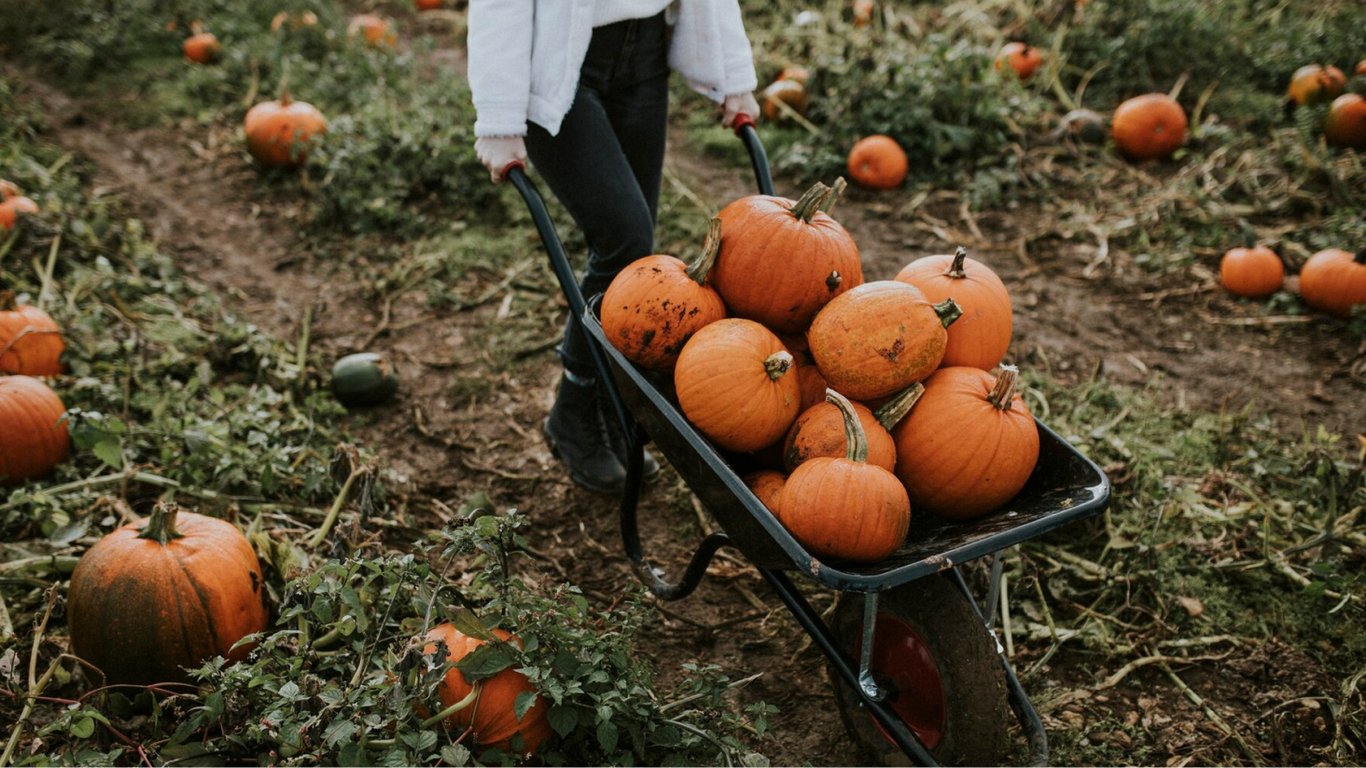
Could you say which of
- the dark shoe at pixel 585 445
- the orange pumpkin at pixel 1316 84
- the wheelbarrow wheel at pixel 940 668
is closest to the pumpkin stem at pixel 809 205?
the wheelbarrow wheel at pixel 940 668

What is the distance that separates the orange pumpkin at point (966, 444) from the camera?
2094 millimetres

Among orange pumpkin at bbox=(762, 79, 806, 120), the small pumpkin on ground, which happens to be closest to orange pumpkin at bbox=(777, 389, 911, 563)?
the small pumpkin on ground

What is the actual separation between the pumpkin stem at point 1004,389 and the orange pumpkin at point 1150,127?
460 cm

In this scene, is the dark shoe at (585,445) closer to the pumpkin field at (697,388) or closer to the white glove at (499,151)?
the pumpkin field at (697,388)

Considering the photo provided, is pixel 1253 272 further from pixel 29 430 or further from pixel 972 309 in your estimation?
pixel 29 430

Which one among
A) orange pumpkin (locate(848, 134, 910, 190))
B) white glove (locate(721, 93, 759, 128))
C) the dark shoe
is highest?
white glove (locate(721, 93, 759, 128))

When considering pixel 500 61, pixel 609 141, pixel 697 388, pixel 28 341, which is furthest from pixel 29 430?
pixel 697 388

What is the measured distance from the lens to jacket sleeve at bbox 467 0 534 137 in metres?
2.55

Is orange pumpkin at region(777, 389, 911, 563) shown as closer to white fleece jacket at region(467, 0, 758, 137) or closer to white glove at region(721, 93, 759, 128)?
white fleece jacket at region(467, 0, 758, 137)

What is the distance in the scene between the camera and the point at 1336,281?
4.47m

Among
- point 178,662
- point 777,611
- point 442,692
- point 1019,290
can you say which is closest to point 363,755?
point 442,692

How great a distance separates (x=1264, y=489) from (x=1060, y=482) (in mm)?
1912

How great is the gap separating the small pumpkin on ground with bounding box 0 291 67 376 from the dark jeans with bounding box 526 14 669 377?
2196mm

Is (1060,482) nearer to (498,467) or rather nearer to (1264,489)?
(1264,489)
